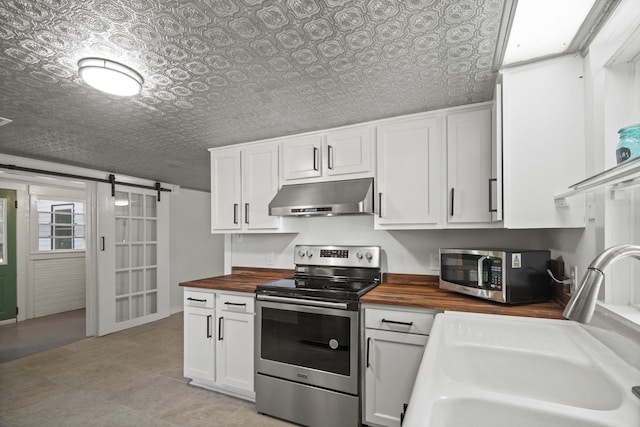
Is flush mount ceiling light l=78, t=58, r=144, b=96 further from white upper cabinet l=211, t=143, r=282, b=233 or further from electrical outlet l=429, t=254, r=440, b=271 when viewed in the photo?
electrical outlet l=429, t=254, r=440, b=271

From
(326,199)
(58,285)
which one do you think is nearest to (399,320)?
(326,199)

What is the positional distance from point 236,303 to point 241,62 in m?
1.70

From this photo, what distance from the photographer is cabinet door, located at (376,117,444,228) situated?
2.23 m

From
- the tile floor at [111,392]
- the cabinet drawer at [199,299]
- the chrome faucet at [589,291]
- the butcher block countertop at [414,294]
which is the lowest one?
the tile floor at [111,392]

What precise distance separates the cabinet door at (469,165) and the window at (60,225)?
5889 mm

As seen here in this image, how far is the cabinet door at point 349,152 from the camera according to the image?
96.9 inches

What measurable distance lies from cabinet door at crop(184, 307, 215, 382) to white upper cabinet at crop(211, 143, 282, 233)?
2.58 ft

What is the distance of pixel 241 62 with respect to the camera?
1.61m

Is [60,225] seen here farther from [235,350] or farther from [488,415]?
[488,415]

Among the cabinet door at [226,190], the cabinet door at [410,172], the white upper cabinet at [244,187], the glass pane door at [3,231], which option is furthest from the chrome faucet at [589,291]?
the glass pane door at [3,231]

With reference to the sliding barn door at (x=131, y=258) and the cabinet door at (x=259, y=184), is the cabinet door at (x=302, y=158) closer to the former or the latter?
the cabinet door at (x=259, y=184)

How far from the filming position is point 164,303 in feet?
16.0

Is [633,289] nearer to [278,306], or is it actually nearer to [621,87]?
[621,87]

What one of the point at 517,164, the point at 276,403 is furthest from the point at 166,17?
the point at 276,403
